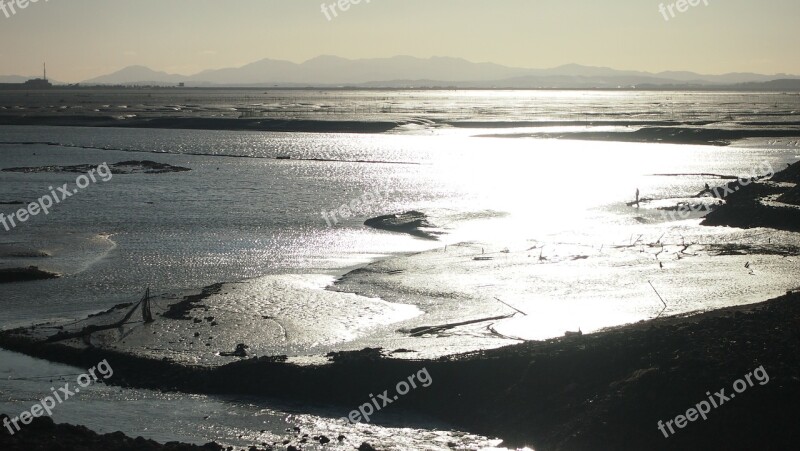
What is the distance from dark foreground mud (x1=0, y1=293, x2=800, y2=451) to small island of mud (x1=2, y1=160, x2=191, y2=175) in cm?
3585

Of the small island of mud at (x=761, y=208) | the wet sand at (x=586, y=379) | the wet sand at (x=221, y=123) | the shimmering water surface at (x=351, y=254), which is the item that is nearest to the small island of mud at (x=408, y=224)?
the shimmering water surface at (x=351, y=254)

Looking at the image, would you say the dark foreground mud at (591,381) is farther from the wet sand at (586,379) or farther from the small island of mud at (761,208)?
the small island of mud at (761,208)

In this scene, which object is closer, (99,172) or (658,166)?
(99,172)

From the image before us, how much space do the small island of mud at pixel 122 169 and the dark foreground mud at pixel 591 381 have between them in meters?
35.9

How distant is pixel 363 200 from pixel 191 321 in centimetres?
2164

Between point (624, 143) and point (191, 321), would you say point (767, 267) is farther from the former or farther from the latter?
point (624, 143)

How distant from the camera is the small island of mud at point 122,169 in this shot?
5022 cm

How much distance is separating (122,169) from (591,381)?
43207 millimetres

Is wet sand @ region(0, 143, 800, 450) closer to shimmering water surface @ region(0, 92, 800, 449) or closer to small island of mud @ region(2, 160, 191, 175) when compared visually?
shimmering water surface @ region(0, 92, 800, 449)

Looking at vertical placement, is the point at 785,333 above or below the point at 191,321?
above

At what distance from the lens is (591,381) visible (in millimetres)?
12922

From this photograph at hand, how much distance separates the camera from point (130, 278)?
2239 cm

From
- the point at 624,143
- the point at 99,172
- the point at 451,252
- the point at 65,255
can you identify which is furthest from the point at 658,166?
the point at 65,255

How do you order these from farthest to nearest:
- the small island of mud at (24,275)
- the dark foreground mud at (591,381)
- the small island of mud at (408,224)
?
the small island of mud at (408,224), the small island of mud at (24,275), the dark foreground mud at (591,381)
